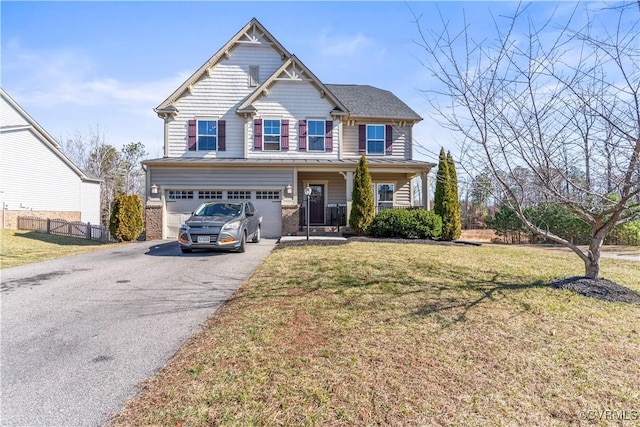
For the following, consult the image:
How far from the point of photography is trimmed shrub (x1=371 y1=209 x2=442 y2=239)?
13.0m

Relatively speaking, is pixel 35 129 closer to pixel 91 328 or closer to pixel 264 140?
pixel 264 140

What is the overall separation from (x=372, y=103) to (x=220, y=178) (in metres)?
8.88

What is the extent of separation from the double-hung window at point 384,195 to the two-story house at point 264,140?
0.84m

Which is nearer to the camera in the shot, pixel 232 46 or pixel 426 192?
pixel 426 192

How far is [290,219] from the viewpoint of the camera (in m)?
14.9

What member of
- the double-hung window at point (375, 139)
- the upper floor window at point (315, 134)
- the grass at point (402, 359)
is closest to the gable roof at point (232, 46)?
the upper floor window at point (315, 134)

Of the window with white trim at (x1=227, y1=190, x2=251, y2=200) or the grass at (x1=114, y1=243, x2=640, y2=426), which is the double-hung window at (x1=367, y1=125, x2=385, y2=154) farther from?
the grass at (x1=114, y1=243, x2=640, y2=426)

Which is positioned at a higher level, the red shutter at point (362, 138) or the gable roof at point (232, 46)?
the gable roof at point (232, 46)

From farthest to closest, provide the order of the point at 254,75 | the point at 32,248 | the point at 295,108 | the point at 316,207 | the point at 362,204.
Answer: the point at 316,207
the point at 254,75
the point at 295,108
the point at 362,204
the point at 32,248

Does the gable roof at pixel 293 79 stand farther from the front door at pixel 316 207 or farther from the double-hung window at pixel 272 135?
the front door at pixel 316 207

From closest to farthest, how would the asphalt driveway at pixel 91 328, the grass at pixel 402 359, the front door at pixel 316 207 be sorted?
the grass at pixel 402 359 < the asphalt driveway at pixel 91 328 < the front door at pixel 316 207

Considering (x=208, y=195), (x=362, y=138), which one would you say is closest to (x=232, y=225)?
(x=208, y=195)

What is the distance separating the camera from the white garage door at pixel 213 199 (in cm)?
1487

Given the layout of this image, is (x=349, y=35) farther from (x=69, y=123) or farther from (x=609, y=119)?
(x=69, y=123)
